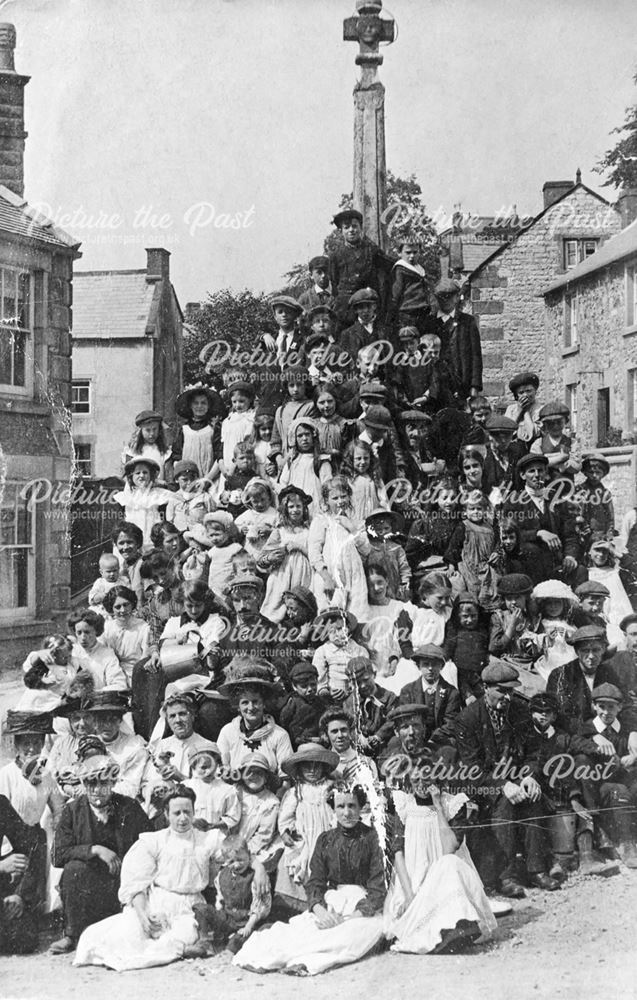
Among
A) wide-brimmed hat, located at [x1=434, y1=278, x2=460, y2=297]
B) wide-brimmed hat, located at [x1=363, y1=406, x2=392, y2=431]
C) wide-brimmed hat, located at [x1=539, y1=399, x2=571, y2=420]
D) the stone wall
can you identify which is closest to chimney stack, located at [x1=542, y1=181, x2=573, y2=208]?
the stone wall

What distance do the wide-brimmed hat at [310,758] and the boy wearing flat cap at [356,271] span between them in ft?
15.6

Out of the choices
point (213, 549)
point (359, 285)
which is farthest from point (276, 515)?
point (359, 285)

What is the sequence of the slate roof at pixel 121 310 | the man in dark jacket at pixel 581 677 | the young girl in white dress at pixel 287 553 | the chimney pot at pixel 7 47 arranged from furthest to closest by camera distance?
the slate roof at pixel 121 310
the chimney pot at pixel 7 47
the young girl in white dress at pixel 287 553
the man in dark jacket at pixel 581 677

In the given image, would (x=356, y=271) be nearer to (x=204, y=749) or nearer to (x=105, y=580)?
(x=105, y=580)

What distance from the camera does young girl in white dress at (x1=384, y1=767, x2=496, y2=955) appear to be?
5.37m

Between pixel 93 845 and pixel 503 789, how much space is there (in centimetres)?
237

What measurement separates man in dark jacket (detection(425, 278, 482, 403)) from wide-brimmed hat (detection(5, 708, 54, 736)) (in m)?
5.09

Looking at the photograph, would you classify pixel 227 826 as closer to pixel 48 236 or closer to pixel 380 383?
pixel 380 383

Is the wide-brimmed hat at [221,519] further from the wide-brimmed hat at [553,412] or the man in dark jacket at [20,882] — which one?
the wide-brimmed hat at [553,412]

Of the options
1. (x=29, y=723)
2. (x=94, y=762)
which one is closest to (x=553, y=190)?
(x=29, y=723)

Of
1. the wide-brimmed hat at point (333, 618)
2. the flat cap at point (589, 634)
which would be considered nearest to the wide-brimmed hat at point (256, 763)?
the wide-brimmed hat at point (333, 618)

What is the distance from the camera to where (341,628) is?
6957 mm

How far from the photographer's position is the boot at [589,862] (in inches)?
245

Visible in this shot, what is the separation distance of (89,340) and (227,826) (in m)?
14.2
